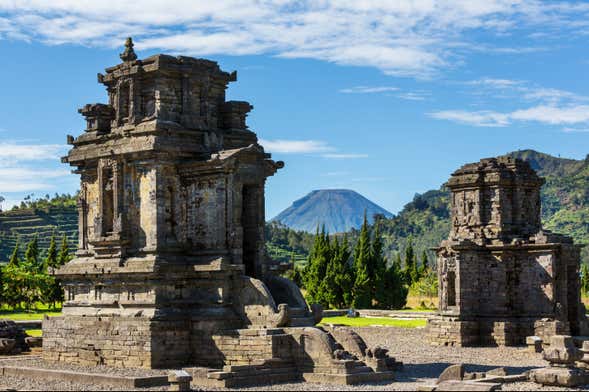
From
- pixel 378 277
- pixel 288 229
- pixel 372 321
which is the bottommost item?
pixel 372 321

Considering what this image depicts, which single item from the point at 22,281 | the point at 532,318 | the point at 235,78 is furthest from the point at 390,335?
the point at 22,281

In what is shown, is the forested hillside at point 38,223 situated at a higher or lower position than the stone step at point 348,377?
higher

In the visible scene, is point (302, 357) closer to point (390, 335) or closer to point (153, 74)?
point (153, 74)

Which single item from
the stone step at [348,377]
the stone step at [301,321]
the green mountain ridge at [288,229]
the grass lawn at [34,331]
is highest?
the green mountain ridge at [288,229]

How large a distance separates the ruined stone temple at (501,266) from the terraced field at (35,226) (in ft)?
357

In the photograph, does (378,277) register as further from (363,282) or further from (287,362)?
(287,362)

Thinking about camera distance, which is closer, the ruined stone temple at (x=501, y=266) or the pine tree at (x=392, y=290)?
the ruined stone temple at (x=501, y=266)

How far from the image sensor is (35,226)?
509ft

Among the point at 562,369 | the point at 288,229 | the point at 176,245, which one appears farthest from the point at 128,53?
the point at 288,229

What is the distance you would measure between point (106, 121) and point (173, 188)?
4142mm

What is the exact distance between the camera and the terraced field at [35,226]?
14662 cm

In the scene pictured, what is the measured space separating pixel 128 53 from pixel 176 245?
6.90m

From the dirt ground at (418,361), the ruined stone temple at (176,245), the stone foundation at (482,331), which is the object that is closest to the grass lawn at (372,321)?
the dirt ground at (418,361)

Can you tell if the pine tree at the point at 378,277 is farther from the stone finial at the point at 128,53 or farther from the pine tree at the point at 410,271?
the stone finial at the point at 128,53
